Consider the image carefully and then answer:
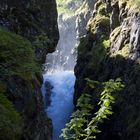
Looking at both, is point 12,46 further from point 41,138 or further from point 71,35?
point 71,35

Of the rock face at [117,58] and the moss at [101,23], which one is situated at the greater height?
the moss at [101,23]

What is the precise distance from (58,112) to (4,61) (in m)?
33.1

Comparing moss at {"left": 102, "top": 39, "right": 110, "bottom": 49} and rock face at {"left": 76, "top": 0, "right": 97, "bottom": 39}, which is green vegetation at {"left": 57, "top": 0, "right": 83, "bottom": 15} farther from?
moss at {"left": 102, "top": 39, "right": 110, "bottom": 49}

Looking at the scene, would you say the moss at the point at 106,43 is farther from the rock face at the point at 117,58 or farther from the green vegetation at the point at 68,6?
the green vegetation at the point at 68,6

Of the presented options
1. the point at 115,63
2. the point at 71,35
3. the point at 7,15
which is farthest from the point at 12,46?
the point at 71,35

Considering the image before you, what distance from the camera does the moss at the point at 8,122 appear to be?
945 cm

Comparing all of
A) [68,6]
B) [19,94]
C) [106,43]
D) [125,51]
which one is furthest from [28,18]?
[68,6]

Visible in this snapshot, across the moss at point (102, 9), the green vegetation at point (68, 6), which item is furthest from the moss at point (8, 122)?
the green vegetation at point (68, 6)

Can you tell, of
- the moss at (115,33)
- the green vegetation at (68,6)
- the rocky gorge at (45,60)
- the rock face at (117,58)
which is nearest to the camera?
the rocky gorge at (45,60)

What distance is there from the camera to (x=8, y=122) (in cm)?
940

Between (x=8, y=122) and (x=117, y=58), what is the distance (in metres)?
22.3

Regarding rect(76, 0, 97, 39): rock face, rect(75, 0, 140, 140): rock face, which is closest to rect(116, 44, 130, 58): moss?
rect(75, 0, 140, 140): rock face

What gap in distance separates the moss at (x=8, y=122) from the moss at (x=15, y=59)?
1.05 metres

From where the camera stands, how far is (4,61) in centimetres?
1177
